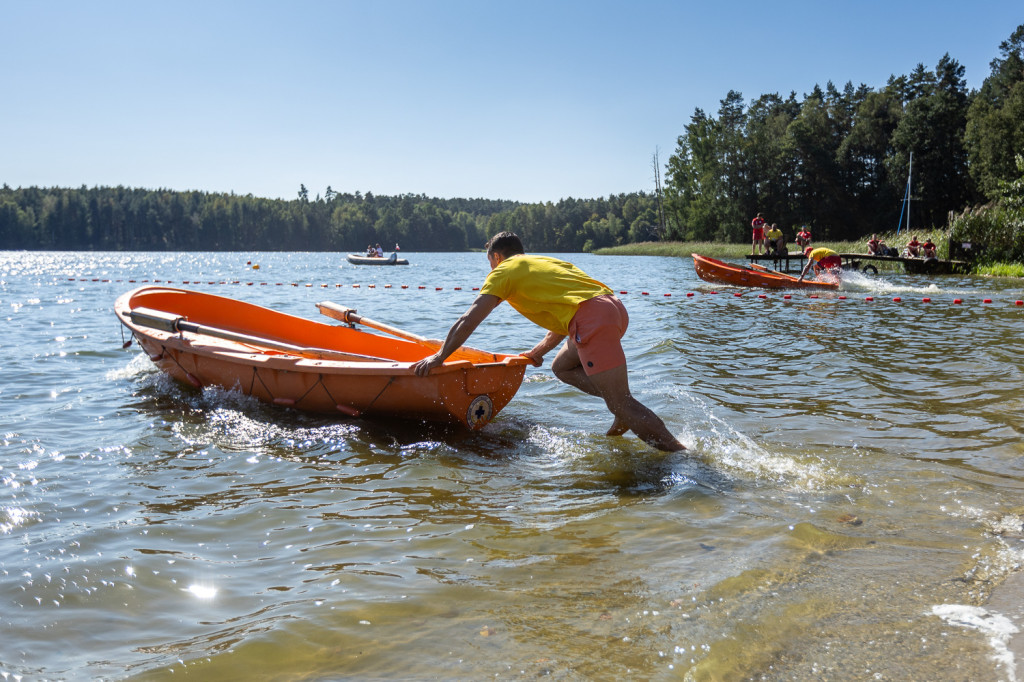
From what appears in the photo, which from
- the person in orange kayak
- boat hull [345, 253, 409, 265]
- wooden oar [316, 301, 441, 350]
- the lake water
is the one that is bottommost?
the lake water

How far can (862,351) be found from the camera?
988cm

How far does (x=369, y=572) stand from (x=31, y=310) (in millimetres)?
17456

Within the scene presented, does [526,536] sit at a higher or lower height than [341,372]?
lower

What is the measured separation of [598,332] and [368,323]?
11.9 feet

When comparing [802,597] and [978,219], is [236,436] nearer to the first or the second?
[802,597]

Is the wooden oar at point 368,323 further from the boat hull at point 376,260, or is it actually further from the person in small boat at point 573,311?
the boat hull at point 376,260

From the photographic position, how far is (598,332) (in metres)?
4.82

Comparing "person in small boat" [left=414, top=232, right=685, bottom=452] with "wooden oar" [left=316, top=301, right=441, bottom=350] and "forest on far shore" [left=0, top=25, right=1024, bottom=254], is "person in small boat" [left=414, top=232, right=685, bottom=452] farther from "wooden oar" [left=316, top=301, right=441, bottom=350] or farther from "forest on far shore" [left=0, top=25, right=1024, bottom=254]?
"forest on far shore" [left=0, top=25, right=1024, bottom=254]

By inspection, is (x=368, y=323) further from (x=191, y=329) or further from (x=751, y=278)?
(x=751, y=278)

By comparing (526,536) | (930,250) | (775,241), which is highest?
(775,241)

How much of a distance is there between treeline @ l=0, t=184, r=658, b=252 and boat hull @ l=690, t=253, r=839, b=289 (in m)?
89.6

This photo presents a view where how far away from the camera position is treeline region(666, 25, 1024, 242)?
181ft

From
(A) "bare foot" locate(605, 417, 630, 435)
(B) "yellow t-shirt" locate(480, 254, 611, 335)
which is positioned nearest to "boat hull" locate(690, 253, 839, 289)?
(A) "bare foot" locate(605, 417, 630, 435)

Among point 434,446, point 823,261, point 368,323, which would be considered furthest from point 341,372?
point 823,261
